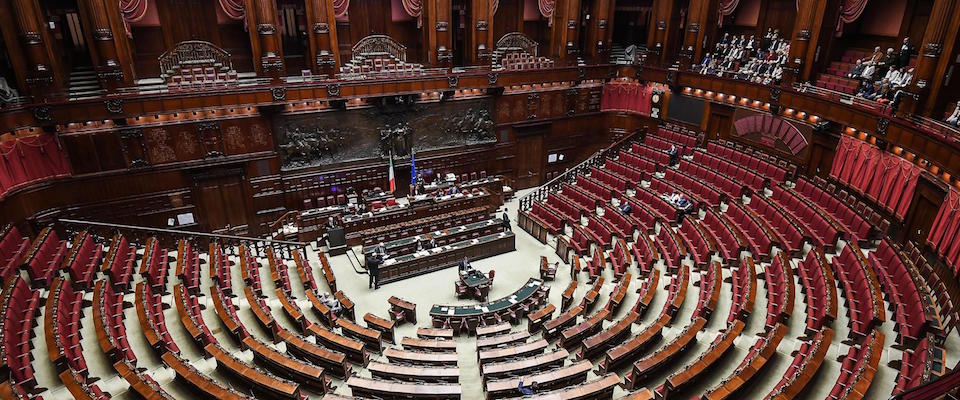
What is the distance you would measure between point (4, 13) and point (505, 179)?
13361mm

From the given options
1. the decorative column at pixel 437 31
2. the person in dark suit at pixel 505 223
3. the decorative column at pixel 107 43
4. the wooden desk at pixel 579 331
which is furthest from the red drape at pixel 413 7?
the wooden desk at pixel 579 331

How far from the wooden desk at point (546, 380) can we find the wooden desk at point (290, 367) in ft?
8.25

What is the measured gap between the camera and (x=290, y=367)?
25.5ft

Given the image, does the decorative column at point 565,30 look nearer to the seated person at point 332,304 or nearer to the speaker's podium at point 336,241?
the speaker's podium at point 336,241

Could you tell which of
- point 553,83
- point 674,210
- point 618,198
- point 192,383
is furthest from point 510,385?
point 553,83

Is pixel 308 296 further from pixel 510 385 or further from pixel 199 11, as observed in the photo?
pixel 199 11

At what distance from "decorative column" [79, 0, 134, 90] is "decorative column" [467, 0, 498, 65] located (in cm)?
905

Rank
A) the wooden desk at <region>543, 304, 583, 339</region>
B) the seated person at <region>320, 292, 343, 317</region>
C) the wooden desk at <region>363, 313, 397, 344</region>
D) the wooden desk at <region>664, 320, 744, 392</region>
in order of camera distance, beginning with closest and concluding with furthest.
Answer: the wooden desk at <region>664, 320, 744, 392</region>
the wooden desk at <region>543, 304, 583, 339</region>
the wooden desk at <region>363, 313, 397, 344</region>
the seated person at <region>320, 292, 343, 317</region>

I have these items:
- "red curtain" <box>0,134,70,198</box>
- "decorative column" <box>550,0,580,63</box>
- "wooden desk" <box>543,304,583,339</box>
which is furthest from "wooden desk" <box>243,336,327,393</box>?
"decorative column" <box>550,0,580,63</box>

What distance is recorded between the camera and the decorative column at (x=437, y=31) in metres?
15.1

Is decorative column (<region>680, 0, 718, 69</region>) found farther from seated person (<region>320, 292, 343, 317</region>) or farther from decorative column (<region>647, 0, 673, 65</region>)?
seated person (<region>320, 292, 343, 317</region>)

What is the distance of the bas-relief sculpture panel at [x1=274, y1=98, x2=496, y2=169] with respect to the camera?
14523 millimetres

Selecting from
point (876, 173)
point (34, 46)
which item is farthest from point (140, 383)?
point (876, 173)

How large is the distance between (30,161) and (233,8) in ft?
19.4
